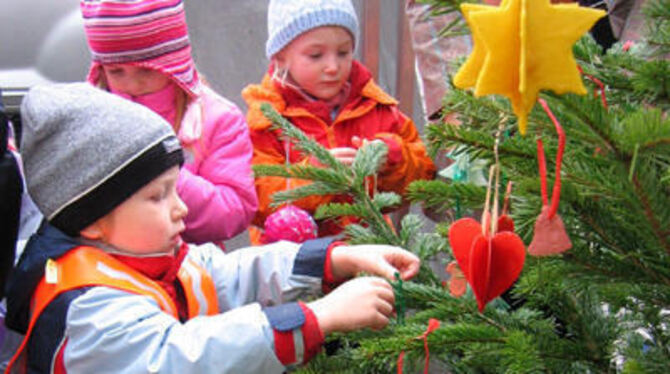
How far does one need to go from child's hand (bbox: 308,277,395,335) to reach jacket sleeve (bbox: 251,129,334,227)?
0.98 m

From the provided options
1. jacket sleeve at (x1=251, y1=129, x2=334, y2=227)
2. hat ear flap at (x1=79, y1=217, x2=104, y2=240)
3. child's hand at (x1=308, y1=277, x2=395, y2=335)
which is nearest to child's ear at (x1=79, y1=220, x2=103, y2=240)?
hat ear flap at (x1=79, y1=217, x2=104, y2=240)

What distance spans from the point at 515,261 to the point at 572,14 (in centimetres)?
32

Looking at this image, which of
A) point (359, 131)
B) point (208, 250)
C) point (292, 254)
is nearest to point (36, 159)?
point (208, 250)

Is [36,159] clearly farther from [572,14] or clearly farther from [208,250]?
[572,14]

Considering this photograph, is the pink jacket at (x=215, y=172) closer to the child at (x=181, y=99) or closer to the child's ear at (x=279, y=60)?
the child at (x=181, y=99)

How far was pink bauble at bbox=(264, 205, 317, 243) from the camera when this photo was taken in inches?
85.7

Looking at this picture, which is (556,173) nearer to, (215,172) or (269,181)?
(215,172)

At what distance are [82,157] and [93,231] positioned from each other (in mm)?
154

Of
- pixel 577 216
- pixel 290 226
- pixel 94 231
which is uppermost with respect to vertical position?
pixel 577 216

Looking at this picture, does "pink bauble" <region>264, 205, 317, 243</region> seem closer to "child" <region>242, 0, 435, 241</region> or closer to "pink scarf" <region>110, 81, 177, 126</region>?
"child" <region>242, 0, 435, 241</region>

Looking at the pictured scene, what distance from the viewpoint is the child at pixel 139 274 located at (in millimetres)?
1377

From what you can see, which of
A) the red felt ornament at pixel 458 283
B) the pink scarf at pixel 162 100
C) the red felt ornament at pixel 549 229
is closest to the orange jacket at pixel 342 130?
the pink scarf at pixel 162 100

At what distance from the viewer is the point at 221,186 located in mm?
2217

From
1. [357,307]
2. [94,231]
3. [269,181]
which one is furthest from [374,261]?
[269,181]
